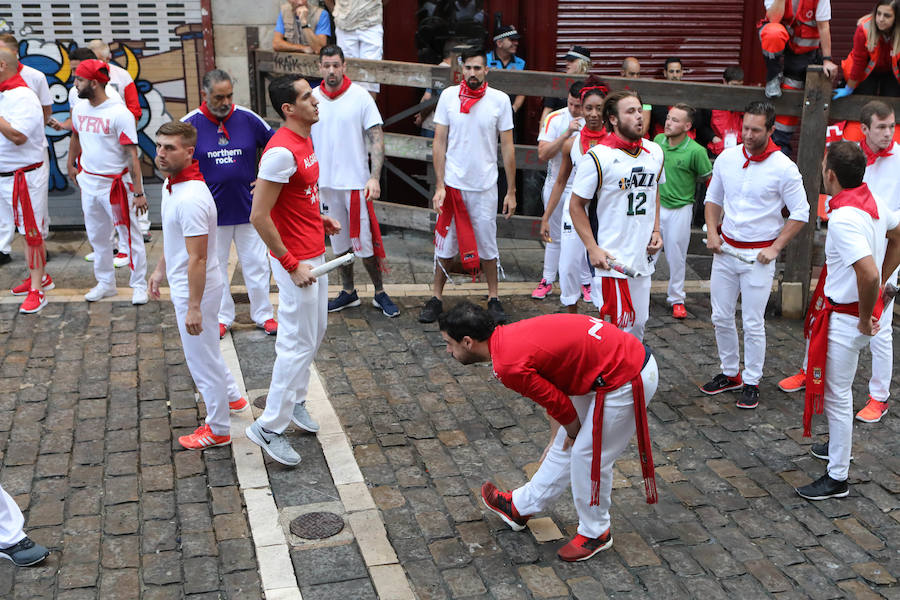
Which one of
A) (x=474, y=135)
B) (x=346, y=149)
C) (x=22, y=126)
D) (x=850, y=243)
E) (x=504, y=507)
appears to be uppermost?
(x=22, y=126)

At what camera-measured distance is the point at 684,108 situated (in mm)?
8469

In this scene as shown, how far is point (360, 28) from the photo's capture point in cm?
1077

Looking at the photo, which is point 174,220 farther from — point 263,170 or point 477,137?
point 477,137

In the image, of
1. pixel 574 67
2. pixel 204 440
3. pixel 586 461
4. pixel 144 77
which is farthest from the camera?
pixel 144 77

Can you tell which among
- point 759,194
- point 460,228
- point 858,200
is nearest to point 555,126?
point 460,228

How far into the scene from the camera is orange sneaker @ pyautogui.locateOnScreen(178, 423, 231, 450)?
6.10 metres

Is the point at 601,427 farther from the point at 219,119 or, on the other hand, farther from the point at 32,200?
the point at 32,200

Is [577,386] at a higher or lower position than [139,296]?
higher

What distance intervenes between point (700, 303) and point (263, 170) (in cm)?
503

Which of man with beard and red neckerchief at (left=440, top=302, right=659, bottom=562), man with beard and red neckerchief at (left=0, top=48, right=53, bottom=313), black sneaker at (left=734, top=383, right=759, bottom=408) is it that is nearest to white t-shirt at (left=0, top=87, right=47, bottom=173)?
man with beard and red neckerchief at (left=0, top=48, right=53, bottom=313)

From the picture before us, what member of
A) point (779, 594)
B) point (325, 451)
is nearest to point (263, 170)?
point (325, 451)

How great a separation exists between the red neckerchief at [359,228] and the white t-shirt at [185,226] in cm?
256

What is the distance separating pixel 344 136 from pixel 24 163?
3.07 m

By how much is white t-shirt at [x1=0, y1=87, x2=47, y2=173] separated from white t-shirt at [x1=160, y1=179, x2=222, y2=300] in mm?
3629
